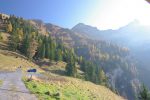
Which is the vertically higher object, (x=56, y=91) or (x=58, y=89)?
(x=56, y=91)

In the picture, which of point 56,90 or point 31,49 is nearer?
point 56,90

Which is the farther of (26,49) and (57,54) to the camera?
(57,54)

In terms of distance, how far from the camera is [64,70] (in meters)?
134

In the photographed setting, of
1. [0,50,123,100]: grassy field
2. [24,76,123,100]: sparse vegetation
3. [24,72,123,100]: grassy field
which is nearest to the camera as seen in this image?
[24,76,123,100]: sparse vegetation

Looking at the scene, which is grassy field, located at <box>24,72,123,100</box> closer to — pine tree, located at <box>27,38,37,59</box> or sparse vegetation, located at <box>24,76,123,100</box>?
sparse vegetation, located at <box>24,76,123,100</box>

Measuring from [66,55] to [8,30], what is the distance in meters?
47.4

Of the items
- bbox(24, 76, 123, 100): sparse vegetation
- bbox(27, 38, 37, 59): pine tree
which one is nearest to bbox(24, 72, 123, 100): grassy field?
bbox(24, 76, 123, 100): sparse vegetation

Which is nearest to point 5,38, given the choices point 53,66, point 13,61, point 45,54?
point 45,54

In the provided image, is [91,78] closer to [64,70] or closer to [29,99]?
[64,70]

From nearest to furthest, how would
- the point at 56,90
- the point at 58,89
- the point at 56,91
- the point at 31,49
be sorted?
the point at 56,91
the point at 56,90
the point at 58,89
the point at 31,49

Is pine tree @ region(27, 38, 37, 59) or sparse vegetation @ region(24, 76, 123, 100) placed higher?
pine tree @ region(27, 38, 37, 59)

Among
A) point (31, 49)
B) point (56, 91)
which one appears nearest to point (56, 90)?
point (56, 91)

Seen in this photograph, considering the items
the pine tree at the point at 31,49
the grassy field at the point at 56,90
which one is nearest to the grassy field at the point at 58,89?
→ the grassy field at the point at 56,90

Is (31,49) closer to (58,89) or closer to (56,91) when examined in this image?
(58,89)
